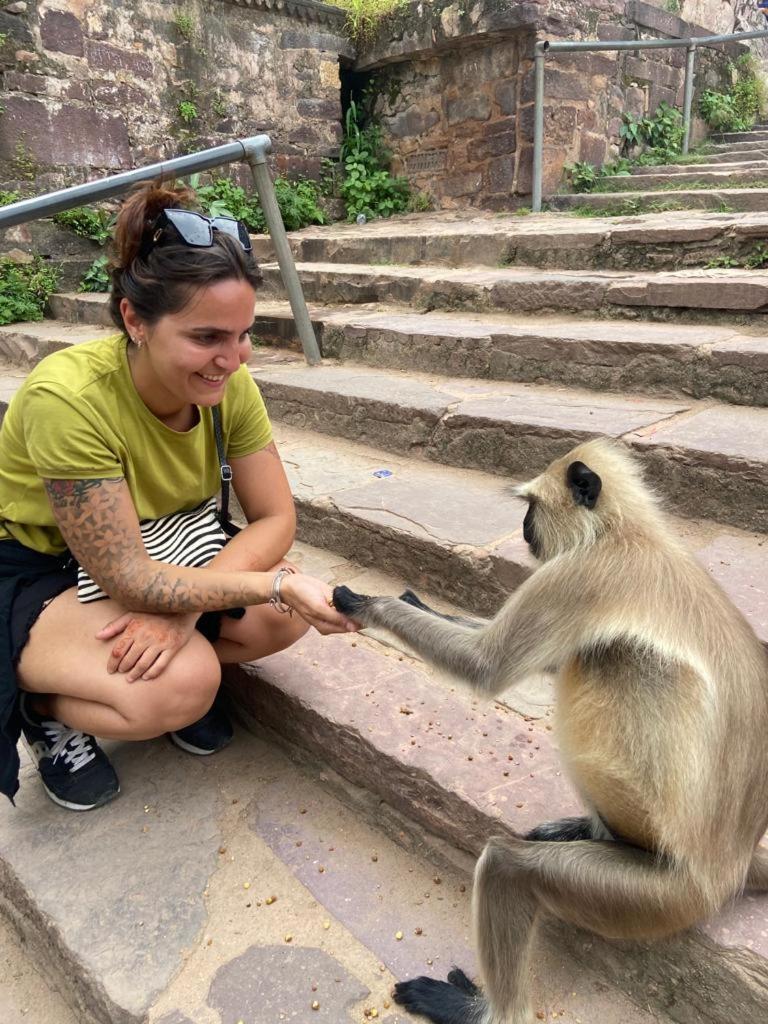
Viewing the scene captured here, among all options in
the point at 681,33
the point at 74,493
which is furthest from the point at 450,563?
the point at 681,33

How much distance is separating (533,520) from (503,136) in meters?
6.45

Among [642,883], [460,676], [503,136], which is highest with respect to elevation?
[503,136]

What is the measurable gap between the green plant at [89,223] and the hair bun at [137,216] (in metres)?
5.54

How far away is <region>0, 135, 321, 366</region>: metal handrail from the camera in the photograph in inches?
120

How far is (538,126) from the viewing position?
6566 mm

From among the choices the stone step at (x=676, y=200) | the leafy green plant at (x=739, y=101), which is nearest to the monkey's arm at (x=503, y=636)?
the stone step at (x=676, y=200)

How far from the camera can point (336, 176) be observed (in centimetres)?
844

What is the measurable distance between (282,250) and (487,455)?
77.9 inches

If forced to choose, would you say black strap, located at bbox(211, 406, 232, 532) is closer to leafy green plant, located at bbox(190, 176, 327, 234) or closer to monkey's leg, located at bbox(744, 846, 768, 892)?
monkey's leg, located at bbox(744, 846, 768, 892)

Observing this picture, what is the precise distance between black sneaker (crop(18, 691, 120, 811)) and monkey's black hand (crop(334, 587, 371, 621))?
0.84 metres

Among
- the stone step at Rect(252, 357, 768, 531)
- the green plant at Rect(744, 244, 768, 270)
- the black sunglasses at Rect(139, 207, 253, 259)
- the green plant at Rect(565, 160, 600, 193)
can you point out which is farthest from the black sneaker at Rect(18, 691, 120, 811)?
the green plant at Rect(565, 160, 600, 193)

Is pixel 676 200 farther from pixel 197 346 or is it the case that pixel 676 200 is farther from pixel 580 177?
pixel 197 346

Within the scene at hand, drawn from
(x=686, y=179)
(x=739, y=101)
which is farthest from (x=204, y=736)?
(x=739, y=101)

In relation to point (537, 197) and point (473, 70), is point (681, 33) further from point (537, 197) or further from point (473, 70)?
point (537, 197)
